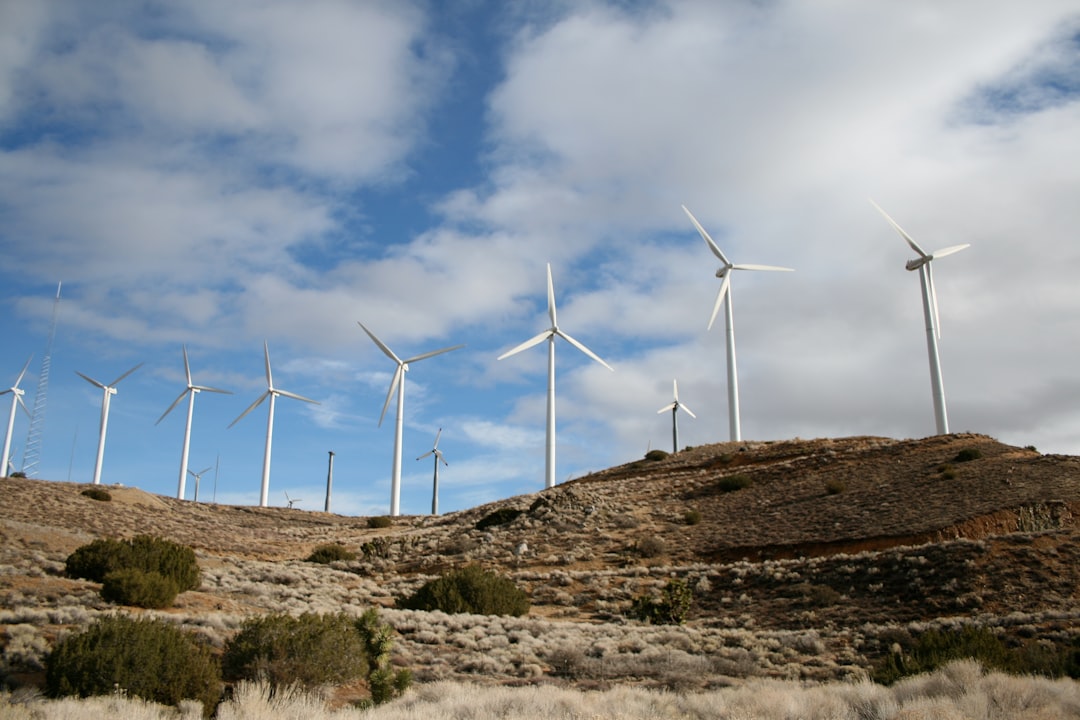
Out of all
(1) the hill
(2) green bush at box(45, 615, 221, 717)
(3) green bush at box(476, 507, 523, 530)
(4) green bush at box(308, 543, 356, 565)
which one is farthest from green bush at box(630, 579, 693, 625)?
(3) green bush at box(476, 507, 523, 530)

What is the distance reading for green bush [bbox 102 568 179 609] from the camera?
74.2 feet

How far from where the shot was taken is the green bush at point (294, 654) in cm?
1683

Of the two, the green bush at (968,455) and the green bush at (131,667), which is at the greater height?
the green bush at (968,455)

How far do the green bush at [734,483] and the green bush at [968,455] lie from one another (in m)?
13.1

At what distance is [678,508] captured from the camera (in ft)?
185

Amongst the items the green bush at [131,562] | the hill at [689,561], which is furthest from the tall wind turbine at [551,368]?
the green bush at [131,562]

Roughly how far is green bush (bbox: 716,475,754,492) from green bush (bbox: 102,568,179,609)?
1647 inches

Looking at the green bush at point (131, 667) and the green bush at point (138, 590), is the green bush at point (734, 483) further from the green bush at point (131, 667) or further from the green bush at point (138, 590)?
the green bush at point (131, 667)

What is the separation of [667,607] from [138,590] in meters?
18.2

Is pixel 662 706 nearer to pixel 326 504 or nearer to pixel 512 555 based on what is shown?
pixel 512 555

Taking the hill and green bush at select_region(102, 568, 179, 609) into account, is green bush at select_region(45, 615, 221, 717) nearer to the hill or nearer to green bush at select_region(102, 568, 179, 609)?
the hill

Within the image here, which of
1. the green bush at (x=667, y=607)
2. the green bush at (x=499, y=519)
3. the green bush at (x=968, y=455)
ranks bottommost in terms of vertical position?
the green bush at (x=667, y=607)

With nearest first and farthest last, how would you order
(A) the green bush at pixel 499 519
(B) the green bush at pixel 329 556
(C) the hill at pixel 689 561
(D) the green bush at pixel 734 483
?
(C) the hill at pixel 689 561
(B) the green bush at pixel 329 556
(A) the green bush at pixel 499 519
(D) the green bush at pixel 734 483

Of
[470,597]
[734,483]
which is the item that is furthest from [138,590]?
[734,483]
